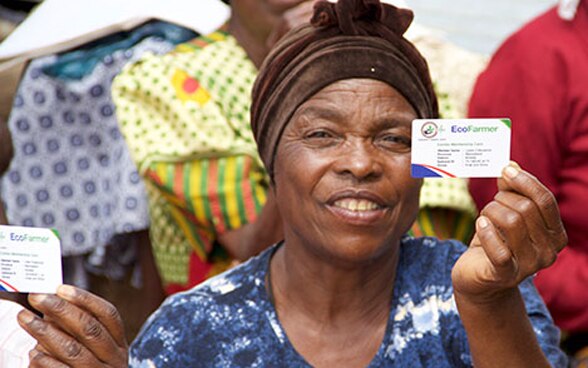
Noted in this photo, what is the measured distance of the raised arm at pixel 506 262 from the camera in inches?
104

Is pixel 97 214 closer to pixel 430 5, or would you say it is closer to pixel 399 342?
pixel 399 342

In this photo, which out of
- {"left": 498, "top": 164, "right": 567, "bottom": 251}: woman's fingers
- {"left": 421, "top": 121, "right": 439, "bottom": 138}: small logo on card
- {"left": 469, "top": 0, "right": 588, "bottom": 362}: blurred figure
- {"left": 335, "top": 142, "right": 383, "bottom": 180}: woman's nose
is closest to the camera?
{"left": 498, "top": 164, "right": 567, "bottom": 251}: woman's fingers

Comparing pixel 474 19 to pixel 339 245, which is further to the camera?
pixel 474 19

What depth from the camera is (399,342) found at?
10.5 feet

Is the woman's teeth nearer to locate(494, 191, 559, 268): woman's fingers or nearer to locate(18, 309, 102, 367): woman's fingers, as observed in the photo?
locate(494, 191, 559, 268): woman's fingers

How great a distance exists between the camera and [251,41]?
14.4ft

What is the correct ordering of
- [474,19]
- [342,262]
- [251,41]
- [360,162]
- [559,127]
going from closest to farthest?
[360,162] < [342,262] < [559,127] < [251,41] < [474,19]

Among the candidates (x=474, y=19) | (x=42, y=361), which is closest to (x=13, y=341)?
(x=42, y=361)

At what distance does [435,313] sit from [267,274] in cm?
46

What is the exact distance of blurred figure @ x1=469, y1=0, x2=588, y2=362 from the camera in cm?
405

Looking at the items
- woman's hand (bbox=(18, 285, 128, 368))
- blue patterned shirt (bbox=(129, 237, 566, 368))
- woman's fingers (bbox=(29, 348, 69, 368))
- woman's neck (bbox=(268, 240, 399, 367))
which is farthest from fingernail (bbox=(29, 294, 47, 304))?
woman's neck (bbox=(268, 240, 399, 367))

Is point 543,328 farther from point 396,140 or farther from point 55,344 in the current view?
point 55,344

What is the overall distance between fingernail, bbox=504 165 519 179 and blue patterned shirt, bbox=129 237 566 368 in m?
0.61

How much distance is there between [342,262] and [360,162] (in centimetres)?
26
